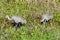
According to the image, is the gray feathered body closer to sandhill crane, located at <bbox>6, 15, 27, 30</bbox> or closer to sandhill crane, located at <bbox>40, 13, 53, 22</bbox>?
sandhill crane, located at <bbox>40, 13, 53, 22</bbox>

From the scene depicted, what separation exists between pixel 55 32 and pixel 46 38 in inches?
9.3

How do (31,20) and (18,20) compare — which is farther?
(31,20)

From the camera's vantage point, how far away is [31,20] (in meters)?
5.46

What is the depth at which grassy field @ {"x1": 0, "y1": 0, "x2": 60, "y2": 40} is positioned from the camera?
5.05 meters

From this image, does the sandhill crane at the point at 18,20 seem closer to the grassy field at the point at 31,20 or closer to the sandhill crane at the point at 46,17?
the grassy field at the point at 31,20

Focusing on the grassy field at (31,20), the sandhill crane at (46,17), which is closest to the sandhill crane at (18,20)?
the grassy field at (31,20)

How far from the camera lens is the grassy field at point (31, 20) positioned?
505 centimetres

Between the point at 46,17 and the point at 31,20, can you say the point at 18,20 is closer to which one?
the point at 31,20

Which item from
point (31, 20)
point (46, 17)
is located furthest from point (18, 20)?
point (46, 17)

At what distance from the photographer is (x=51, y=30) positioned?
17.0ft

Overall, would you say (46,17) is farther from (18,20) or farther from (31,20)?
(18,20)

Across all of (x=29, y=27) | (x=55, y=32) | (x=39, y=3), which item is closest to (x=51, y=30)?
(x=55, y=32)

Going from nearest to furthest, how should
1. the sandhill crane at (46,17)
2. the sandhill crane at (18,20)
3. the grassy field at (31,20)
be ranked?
the grassy field at (31,20) → the sandhill crane at (18,20) → the sandhill crane at (46,17)

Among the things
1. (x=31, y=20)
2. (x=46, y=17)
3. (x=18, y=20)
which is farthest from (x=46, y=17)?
(x=18, y=20)
